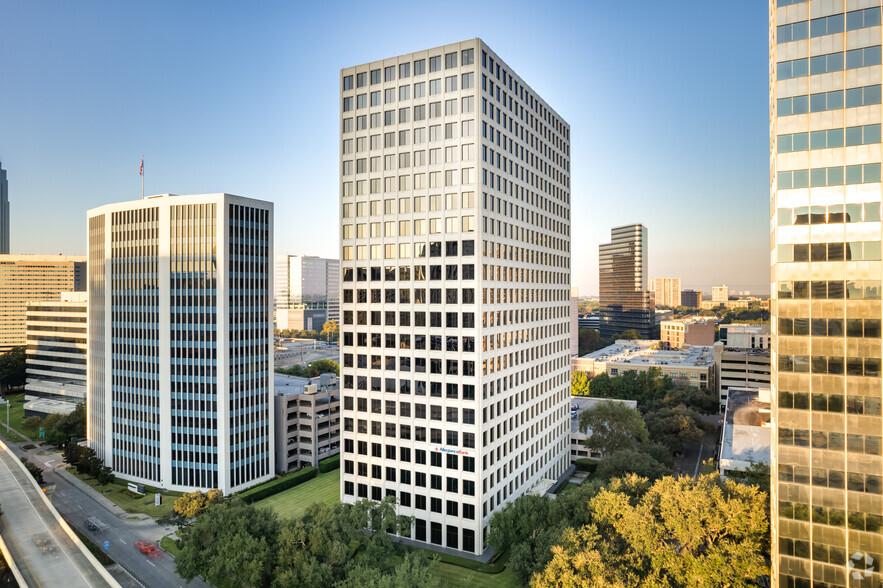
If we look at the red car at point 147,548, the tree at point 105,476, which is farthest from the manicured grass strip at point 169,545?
the tree at point 105,476

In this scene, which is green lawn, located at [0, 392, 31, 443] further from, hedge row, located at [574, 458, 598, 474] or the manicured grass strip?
hedge row, located at [574, 458, 598, 474]

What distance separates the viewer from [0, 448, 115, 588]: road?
55500mm

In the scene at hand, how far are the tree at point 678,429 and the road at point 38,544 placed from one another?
9921cm

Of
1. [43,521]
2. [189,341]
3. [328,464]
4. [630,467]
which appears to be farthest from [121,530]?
[630,467]

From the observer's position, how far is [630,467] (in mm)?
Result: 79562

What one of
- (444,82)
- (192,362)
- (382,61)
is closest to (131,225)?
(192,362)

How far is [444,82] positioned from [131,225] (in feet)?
234

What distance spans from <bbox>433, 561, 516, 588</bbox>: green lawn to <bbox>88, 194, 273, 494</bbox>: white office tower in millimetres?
48947

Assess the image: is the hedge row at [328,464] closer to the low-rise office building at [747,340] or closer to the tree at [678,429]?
the tree at [678,429]

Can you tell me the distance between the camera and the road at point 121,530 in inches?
2633

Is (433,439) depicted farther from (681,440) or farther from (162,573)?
(681,440)

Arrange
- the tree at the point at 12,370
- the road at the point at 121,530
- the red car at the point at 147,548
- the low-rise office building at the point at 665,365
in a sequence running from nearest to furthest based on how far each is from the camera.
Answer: the road at the point at 121,530 < the red car at the point at 147,548 < the low-rise office building at the point at 665,365 < the tree at the point at 12,370

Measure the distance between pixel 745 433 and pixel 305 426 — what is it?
8607 centimetres

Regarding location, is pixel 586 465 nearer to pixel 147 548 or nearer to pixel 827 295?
pixel 827 295
